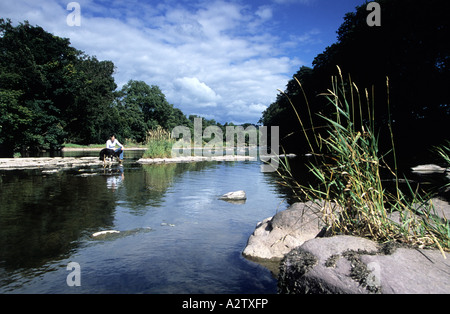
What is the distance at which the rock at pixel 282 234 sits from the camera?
17.6ft

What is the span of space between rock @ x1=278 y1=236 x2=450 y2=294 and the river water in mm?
759

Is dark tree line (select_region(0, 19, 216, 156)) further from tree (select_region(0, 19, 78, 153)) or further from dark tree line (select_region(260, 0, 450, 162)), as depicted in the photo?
dark tree line (select_region(260, 0, 450, 162))

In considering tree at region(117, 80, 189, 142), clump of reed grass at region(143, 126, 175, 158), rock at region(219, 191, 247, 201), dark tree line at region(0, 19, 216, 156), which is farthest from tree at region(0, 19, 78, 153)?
tree at region(117, 80, 189, 142)

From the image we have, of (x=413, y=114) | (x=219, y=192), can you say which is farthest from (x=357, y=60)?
(x=219, y=192)

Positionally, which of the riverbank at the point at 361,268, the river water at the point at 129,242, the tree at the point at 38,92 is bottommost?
the river water at the point at 129,242

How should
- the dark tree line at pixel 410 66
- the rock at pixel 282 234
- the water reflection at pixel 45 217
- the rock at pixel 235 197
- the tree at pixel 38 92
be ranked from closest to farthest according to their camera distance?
the water reflection at pixel 45 217
the rock at pixel 282 234
the rock at pixel 235 197
the dark tree line at pixel 410 66
the tree at pixel 38 92

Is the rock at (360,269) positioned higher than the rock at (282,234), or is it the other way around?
the rock at (360,269)

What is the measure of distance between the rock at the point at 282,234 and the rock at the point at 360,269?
1.46 meters

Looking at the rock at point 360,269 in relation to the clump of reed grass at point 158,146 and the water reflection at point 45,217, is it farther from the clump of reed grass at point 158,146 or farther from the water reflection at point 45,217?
the clump of reed grass at point 158,146

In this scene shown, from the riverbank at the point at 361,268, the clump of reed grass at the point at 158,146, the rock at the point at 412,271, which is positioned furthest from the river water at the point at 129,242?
the clump of reed grass at the point at 158,146

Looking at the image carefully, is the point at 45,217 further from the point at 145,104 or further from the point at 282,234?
the point at 145,104

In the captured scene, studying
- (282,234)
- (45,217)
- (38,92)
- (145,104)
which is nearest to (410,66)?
(282,234)

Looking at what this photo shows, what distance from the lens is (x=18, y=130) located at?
1062 inches
